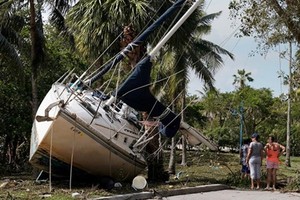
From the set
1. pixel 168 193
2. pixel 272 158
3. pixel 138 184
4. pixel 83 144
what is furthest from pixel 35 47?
pixel 272 158

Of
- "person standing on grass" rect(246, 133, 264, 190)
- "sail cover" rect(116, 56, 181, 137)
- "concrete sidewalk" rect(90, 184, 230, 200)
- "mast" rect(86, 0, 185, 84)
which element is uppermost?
"mast" rect(86, 0, 185, 84)

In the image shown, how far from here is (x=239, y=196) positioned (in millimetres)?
12359

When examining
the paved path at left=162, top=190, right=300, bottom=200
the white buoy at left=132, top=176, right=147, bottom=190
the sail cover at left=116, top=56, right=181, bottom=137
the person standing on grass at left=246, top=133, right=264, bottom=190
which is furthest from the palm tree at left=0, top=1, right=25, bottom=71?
the person standing on grass at left=246, top=133, right=264, bottom=190

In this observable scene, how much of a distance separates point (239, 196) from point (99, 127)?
4.09 metres

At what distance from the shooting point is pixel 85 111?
13078mm

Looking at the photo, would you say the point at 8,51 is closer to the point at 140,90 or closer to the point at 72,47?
the point at 72,47

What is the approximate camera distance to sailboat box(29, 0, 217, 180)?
489 inches

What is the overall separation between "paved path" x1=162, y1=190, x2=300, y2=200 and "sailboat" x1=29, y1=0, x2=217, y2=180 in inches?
85.9

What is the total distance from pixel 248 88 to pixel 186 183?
133 feet

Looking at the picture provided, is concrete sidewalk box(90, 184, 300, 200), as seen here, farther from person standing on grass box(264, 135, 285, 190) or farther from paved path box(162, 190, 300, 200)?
person standing on grass box(264, 135, 285, 190)

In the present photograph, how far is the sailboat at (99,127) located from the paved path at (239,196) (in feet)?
7.16

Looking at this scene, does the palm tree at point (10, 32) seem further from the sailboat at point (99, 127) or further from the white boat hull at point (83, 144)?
the white boat hull at point (83, 144)

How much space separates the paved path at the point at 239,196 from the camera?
12047mm

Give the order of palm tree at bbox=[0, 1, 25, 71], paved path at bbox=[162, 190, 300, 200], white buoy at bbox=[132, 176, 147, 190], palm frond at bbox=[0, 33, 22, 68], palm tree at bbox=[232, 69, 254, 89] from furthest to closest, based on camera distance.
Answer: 1. palm tree at bbox=[232, 69, 254, 89]
2. palm tree at bbox=[0, 1, 25, 71]
3. palm frond at bbox=[0, 33, 22, 68]
4. white buoy at bbox=[132, 176, 147, 190]
5. paved path at bbox=[162, 190, 300, 200]
